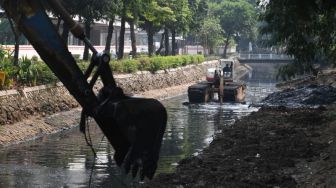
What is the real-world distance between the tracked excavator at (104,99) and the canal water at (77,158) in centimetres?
300

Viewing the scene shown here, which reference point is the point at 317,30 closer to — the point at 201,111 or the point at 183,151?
the point at 183,151

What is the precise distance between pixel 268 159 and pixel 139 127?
31.0 feet

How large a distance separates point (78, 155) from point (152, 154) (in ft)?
47.1

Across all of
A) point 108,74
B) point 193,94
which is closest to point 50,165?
point 108,74

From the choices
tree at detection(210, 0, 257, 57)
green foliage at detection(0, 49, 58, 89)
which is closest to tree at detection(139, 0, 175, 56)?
green foliage at detection(0, 49, 58, 89)

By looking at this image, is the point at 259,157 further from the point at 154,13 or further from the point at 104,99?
the point at 154,13

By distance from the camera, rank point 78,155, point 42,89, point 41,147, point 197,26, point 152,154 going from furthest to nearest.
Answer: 1. point 197,26
2. point 42,89
3. point 41,147
4. point 78,155
5. point 152,154

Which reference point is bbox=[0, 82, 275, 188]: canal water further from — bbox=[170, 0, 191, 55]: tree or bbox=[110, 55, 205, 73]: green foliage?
bbox=[170, 0, 191, 55]: tree

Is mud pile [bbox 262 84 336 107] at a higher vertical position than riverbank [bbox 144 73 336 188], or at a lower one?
lower

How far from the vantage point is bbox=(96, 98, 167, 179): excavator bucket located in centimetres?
745

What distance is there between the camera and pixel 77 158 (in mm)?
20734

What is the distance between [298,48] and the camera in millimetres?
22281

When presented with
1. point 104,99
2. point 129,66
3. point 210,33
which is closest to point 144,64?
point 129,66

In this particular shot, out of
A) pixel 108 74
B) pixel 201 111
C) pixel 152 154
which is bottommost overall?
pixel 201 111
